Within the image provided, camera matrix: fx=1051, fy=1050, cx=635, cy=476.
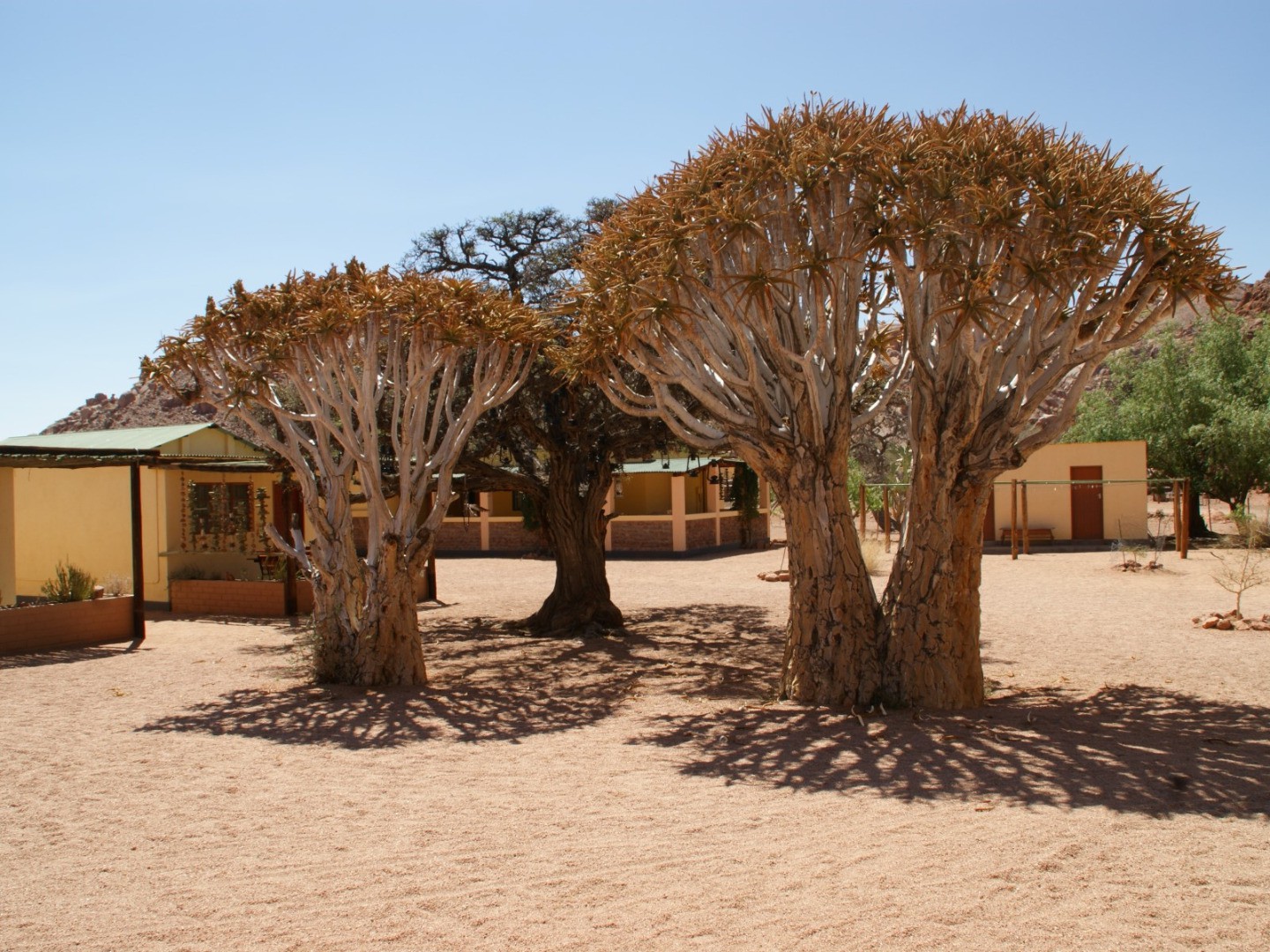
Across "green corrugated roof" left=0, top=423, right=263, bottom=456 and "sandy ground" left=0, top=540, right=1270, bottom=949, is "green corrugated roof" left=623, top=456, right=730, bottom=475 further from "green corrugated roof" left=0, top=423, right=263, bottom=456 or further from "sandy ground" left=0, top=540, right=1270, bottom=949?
"sandy ground" left=0, top=540, right=1270, bottom=949

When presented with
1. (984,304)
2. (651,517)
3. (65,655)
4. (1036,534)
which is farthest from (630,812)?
(1036,534)

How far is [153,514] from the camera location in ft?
60.7

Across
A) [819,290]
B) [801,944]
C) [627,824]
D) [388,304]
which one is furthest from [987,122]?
[801,944]

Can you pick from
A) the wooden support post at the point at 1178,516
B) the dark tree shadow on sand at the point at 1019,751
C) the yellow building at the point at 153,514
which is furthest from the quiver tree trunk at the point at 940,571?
the wooden support post at the point at 1178,516

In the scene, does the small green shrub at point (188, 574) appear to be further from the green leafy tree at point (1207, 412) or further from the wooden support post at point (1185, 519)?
the green leafy tree at point (1207, 412)

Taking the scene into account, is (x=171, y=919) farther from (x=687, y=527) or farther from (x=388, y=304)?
(x=687, y=527)

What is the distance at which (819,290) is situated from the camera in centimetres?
810

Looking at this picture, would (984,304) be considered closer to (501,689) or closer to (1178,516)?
(501,689)

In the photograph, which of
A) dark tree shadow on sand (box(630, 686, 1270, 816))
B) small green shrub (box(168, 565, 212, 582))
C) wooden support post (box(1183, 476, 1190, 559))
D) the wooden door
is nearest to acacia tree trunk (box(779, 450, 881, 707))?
dark tree shadow on sand (box(630, 686, 1270, 816))

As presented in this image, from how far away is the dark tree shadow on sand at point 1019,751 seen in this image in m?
5.89

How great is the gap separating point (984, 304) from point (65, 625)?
11.8 m

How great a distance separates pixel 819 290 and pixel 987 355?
138cm

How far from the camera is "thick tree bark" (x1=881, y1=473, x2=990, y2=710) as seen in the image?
8.48 meters

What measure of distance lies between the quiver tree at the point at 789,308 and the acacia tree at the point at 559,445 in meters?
4.58
